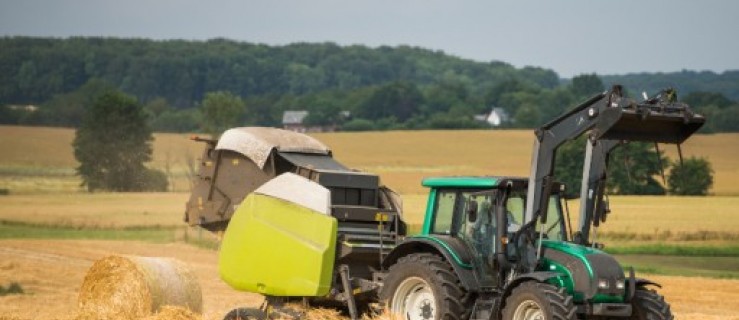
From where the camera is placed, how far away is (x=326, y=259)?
13.7 m

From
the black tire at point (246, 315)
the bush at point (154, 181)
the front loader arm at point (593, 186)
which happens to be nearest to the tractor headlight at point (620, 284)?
the front loader arm at point (593, 186)

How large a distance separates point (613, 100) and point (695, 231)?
2639 centimetres

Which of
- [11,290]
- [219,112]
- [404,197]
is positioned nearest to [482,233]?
[11,290]

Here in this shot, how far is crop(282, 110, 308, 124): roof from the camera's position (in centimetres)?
9568

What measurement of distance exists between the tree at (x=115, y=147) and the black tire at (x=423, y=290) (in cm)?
5085

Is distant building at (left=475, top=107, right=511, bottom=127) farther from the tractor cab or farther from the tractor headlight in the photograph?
the tractor headlight

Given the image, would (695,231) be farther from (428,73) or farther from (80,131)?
(428,73)

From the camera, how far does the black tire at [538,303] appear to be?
11492 mm

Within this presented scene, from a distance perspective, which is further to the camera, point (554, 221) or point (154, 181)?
point (154, 181)

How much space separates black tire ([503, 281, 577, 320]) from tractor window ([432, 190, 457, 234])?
1.28 m

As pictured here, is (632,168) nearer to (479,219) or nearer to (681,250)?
(681,250)

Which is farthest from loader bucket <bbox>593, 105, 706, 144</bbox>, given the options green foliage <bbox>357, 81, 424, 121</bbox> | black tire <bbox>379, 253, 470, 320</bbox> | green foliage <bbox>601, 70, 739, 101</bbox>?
green foliage <bbox>357, 81, 424, 121</bbox>

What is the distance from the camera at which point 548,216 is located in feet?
42.9

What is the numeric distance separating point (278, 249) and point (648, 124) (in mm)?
4341
